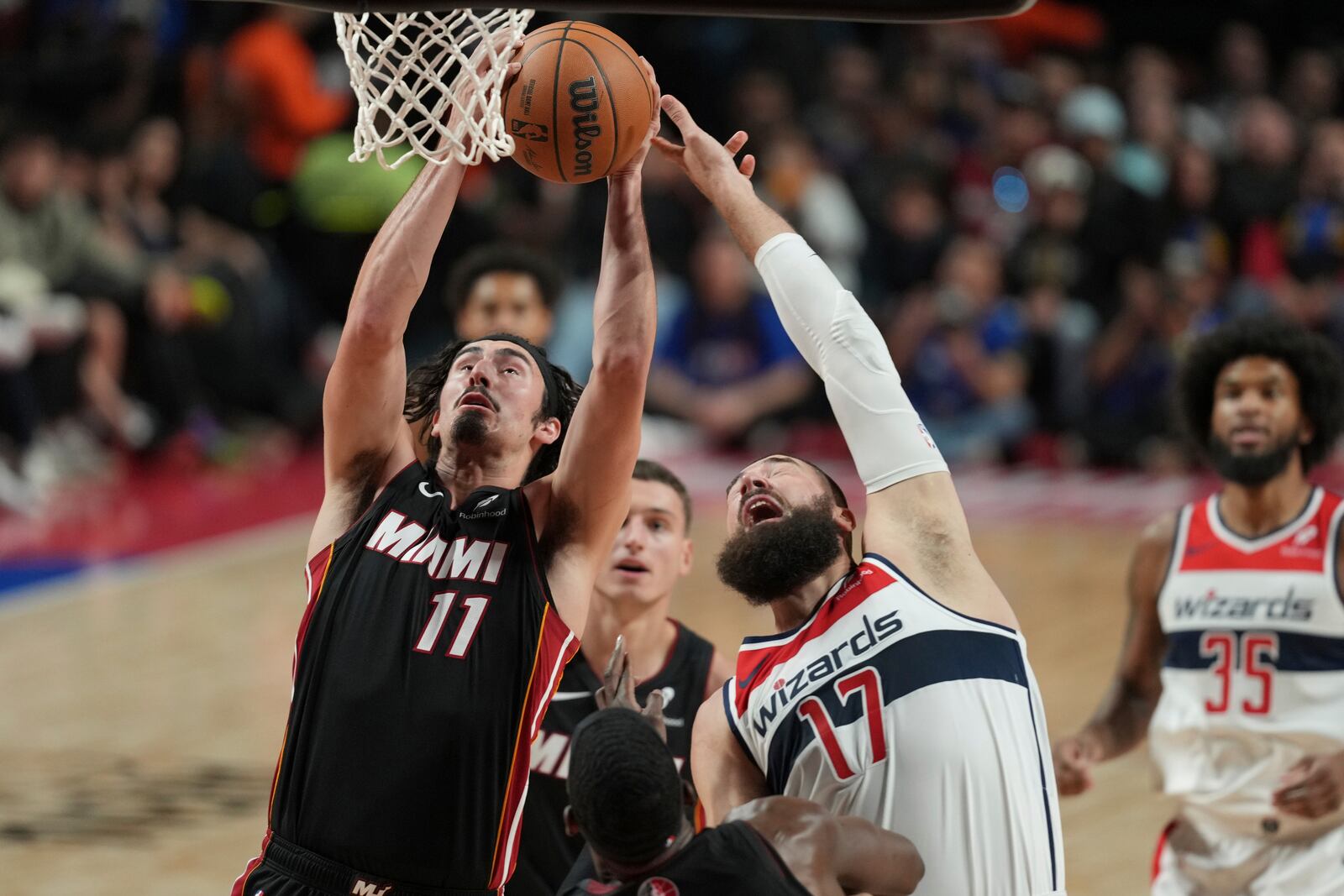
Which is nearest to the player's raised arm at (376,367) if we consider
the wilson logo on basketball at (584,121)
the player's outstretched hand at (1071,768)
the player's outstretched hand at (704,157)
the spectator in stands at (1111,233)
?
the wilson logo on basketball at (584,121)

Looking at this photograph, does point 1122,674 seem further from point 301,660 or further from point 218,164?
point 218,164

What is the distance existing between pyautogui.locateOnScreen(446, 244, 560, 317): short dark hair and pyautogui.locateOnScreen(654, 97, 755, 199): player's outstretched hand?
2.25 m

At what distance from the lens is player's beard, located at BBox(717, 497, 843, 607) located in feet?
13.9

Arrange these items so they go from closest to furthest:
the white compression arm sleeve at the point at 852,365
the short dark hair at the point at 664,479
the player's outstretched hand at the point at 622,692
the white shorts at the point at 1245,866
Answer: the player's outstretched hand at the point at 622,692
the white compression arm sleeve at the point at 852,365
the white shorts at the point at 1245,866
the short dark hair at the point at 664,479

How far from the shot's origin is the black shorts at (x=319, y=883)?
4141mm

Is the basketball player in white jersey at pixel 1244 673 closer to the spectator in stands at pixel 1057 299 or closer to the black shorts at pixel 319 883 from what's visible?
the black shorts at pixel 319 883

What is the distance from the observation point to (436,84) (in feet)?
15.4

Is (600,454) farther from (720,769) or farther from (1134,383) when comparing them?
(1134,383)

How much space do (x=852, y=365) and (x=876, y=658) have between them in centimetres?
70

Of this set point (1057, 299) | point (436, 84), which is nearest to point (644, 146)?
point (436, 84)

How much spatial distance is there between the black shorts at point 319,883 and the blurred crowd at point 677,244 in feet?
33.1

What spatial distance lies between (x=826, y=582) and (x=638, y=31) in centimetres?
1587

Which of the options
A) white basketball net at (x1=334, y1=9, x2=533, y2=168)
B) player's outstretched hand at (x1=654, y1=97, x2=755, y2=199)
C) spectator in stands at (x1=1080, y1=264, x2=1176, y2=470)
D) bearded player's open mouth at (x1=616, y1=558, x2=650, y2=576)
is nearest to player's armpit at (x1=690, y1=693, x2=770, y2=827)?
bearded player's open mouth at (x1=616, y1=558, x2=650, y2=576)

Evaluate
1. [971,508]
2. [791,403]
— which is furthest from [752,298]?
[971,508]
